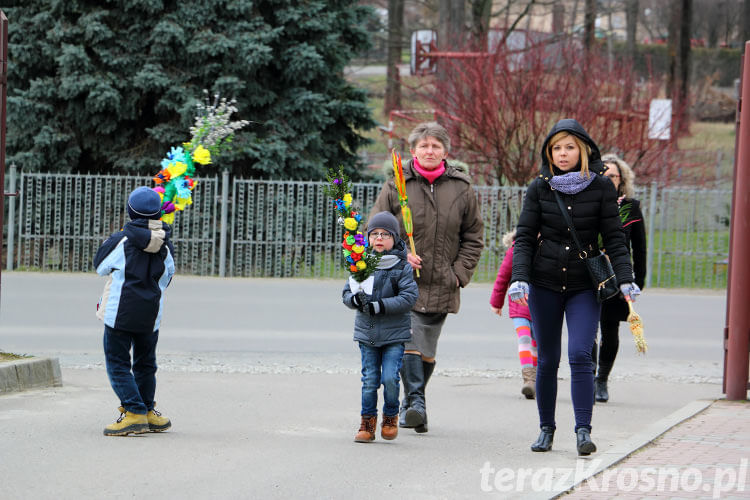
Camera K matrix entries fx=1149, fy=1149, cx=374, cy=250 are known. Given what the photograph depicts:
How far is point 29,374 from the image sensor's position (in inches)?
340

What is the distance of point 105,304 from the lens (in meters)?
6.99

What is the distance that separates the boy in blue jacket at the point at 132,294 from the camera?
695 cm

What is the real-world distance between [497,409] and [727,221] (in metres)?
13.4

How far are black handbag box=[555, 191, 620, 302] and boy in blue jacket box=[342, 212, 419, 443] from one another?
1041mm

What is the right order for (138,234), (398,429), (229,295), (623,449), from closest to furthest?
(623,449) → (138,234) → (398,429) → (229,295)

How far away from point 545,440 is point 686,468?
3.39ft

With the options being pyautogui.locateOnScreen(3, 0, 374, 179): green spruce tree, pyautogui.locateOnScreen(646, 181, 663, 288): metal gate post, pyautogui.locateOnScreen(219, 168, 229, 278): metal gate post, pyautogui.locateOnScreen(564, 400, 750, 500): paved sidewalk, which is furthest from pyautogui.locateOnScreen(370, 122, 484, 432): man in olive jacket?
pyautogui.locateOnScreen(3, 0, 374, 179): green spruce tree

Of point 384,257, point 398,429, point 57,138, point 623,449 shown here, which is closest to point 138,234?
point 384,257

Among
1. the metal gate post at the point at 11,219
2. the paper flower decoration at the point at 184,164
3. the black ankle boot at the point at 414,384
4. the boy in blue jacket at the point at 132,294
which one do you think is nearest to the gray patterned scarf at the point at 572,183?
the black ankle boot at the point at 414,384

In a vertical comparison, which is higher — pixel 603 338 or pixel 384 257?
pixel 384 257

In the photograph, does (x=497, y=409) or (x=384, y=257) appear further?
(x=497, y=409)

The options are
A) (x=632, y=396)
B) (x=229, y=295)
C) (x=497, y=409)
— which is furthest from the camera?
(x=229, y=295)

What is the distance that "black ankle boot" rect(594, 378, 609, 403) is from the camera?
9.03 metres

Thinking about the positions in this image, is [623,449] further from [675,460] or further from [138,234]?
[138,234]
